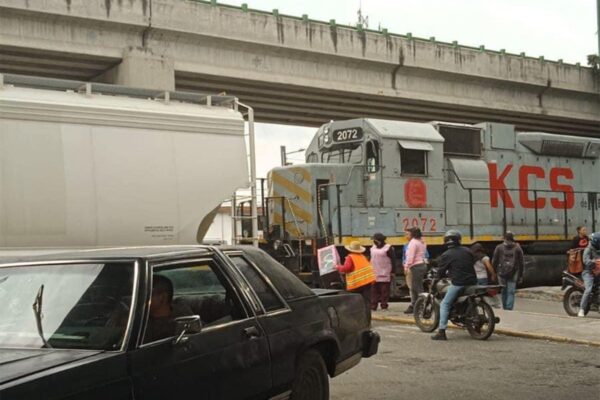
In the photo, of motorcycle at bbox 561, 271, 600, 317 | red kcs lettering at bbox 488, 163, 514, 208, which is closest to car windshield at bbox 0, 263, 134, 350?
motorcycle at bbox 561, 271, 600, 317

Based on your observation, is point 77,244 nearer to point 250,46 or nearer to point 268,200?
point 268,200

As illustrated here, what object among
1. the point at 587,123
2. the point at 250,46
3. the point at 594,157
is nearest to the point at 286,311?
the point at 594,157

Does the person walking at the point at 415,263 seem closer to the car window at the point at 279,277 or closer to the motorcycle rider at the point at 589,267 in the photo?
the motorcycle rider at the point at 589,267

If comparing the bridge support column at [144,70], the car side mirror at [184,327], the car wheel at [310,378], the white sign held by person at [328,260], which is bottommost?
the car wheel at [310,378]

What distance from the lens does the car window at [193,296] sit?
4.09 metres

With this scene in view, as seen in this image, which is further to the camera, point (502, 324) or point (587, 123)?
point (587, 123)

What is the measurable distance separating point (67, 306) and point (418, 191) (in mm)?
13194

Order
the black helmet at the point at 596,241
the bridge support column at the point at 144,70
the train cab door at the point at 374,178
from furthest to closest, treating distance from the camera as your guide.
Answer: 1. the bridge support column at the point at 144,70
2. the train cab door at the point at 374,178
3. the black helmet at the point at 596,241

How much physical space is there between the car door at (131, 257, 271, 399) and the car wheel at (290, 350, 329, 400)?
18.8 inches

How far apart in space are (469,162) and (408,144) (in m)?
2.31

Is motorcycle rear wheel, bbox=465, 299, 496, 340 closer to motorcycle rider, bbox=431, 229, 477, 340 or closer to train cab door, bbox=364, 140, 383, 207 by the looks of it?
motorcycle rider, bbox=431, 229, 477, 340

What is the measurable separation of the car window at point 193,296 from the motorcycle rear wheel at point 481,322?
639 centimetres

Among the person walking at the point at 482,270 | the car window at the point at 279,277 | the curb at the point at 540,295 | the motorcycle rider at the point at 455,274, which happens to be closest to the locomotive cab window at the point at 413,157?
the person walking at the point at 482,270

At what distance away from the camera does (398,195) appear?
16.1 meters
